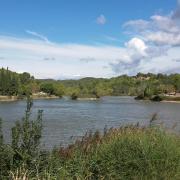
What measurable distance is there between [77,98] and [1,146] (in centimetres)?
18551

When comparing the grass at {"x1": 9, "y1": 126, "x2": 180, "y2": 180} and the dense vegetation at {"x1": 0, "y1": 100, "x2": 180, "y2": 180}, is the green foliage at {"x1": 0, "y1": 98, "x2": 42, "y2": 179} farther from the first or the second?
the grass at {"x1": 9, "y1": 126, "x2": 180, "y2": 180}

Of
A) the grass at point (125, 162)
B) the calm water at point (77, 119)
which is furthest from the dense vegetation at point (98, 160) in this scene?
the calm water at point (77, 119)

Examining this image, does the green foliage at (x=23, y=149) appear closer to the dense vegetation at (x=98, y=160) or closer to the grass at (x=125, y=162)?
the dense vegetation at (x=98, y=160)

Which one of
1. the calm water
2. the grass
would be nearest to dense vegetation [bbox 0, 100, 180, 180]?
the grass

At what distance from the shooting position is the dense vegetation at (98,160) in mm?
10289

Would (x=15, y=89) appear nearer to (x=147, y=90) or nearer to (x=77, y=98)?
(x=77, y=98)

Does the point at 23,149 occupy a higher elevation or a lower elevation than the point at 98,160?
higher

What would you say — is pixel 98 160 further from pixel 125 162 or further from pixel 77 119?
pixel 77 119

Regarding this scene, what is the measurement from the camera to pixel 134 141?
11.4 m

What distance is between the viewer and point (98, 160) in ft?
36.8

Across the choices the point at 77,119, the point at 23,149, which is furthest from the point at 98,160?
the point at 77,119

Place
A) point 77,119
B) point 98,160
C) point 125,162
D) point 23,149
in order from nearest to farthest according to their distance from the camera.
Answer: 1. point 125,162
2. point 23,149
3. point 98,160
4. point 77,119

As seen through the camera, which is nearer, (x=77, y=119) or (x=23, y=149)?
(x=23, y=149)

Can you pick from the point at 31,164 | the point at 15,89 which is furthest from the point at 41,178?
the point at 15,89
